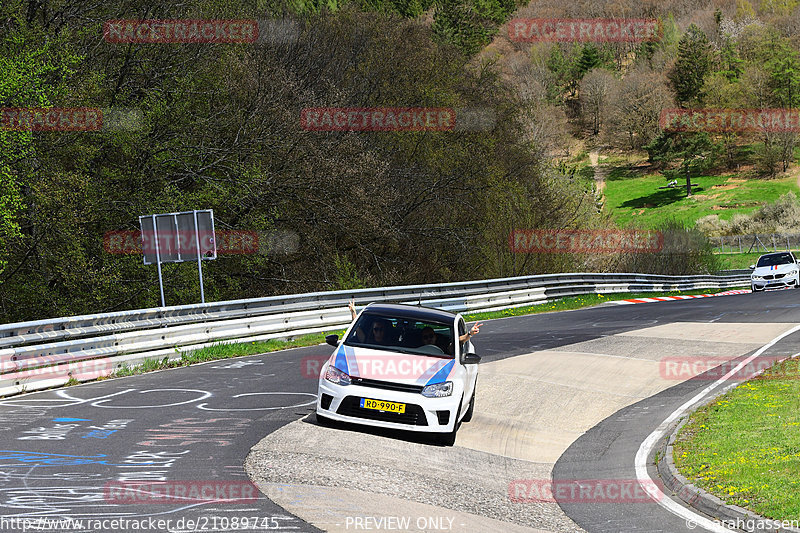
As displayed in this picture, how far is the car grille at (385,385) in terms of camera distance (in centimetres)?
1009

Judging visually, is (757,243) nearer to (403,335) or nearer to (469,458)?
(403,335)

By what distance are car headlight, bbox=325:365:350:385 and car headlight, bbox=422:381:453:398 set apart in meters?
0.96

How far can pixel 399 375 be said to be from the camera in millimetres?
10297

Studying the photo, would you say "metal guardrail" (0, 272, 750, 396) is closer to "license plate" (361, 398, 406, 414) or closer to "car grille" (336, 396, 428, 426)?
"car grille" (336, 396, 428, 426)

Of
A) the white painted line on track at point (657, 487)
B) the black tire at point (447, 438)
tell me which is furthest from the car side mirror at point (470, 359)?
the white painted line on track at point (657, 487)

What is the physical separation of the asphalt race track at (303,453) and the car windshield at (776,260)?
Result: 23.9m

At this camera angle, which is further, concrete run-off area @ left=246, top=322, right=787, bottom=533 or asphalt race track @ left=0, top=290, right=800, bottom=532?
concrete run-off area @ left=246, top=322, right=787, bottom=533

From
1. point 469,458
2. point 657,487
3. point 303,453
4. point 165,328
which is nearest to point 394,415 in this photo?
point 469,458

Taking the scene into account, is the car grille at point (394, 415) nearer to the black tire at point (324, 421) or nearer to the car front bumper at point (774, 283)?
the black tire at point (324, 421)

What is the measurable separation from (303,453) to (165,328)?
28.1ft

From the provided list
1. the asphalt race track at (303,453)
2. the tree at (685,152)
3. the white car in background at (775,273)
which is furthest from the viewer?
the tree at (685,152)

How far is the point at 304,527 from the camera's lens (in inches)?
260

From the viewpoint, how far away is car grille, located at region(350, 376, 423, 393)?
10.1m

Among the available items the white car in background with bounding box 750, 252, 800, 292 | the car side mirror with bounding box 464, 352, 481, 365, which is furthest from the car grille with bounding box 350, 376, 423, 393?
the white car in background with bounding box 750, 252, 800, 292
